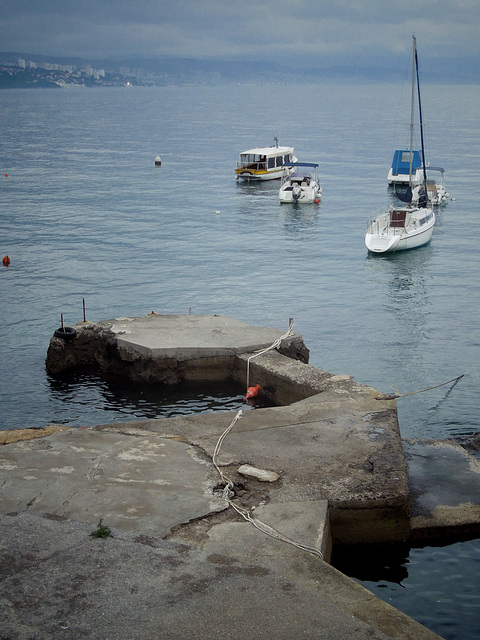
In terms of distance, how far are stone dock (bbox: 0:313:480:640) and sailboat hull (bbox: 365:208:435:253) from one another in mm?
25397

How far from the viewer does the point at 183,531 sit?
33.7 ft

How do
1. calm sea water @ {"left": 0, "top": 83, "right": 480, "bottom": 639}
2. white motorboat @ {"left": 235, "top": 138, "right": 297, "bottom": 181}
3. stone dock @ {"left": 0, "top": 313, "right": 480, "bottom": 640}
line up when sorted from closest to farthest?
stone dock @ {"left": 0, "top": 313, "right": 480, "bottom": 640} → calm sea water @ {"left": 0, "top": 83, "right": 480, "bottom": 639} → white motorboat @ {"left": 235, "top": 138, "right": 297, "bottom": 181}

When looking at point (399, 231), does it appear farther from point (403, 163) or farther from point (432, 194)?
point (403, 163)

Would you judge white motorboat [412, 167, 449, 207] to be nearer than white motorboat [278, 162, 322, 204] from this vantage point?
Yes

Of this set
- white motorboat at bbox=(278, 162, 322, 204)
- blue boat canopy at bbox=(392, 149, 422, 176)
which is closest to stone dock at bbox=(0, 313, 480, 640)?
white motorboat at bbox=(278, 162, 322, 204)

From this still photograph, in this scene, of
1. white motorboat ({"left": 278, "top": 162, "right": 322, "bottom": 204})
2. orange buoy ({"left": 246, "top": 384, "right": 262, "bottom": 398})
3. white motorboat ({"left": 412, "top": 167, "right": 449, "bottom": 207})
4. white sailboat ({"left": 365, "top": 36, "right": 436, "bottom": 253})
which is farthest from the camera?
white motorboat ({"left": 278, "top": 162, "right": 322, "bottom": 204})

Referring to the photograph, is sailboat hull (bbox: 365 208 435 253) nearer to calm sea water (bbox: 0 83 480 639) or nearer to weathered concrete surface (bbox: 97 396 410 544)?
calm sea water (bbox: 0 83 480 639)

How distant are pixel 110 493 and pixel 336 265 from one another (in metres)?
31.3

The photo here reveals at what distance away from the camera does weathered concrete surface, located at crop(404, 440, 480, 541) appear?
1251 cm

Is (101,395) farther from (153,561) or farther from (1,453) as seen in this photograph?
(153,561)

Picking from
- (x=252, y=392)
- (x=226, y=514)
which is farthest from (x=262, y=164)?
(x=226, y=514)

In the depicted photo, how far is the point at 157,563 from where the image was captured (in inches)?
340

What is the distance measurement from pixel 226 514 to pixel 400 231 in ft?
117

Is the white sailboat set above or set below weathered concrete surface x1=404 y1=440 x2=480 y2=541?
above
